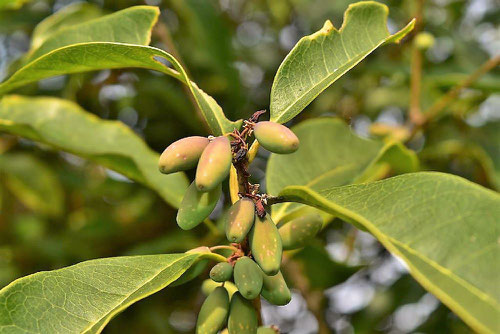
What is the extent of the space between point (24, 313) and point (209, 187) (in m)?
0.28

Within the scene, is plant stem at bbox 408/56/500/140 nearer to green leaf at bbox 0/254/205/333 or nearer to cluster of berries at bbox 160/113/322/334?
cluster of berries at bbox 160/113/322/334

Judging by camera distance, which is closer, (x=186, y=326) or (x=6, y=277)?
(x=6, y=277)

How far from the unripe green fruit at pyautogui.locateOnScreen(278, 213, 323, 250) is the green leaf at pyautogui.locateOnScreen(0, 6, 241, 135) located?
181 mm

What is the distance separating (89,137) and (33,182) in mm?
898

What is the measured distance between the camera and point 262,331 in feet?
2.91

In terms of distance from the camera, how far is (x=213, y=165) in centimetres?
74

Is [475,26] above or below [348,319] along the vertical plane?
above

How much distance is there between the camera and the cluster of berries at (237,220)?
753 millimetres

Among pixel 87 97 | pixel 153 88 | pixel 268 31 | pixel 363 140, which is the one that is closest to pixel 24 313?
pixel 363 140

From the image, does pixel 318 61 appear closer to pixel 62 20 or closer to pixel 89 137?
pixel 89 137

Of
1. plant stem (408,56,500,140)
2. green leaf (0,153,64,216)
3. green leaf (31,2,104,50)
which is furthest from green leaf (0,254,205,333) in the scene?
green leaf (0,153,64,216)

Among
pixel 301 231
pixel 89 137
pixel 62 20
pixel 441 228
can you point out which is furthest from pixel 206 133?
pixel 441 228

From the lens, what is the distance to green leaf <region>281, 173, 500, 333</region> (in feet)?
1.95

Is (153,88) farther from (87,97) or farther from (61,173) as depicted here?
(61,173)
